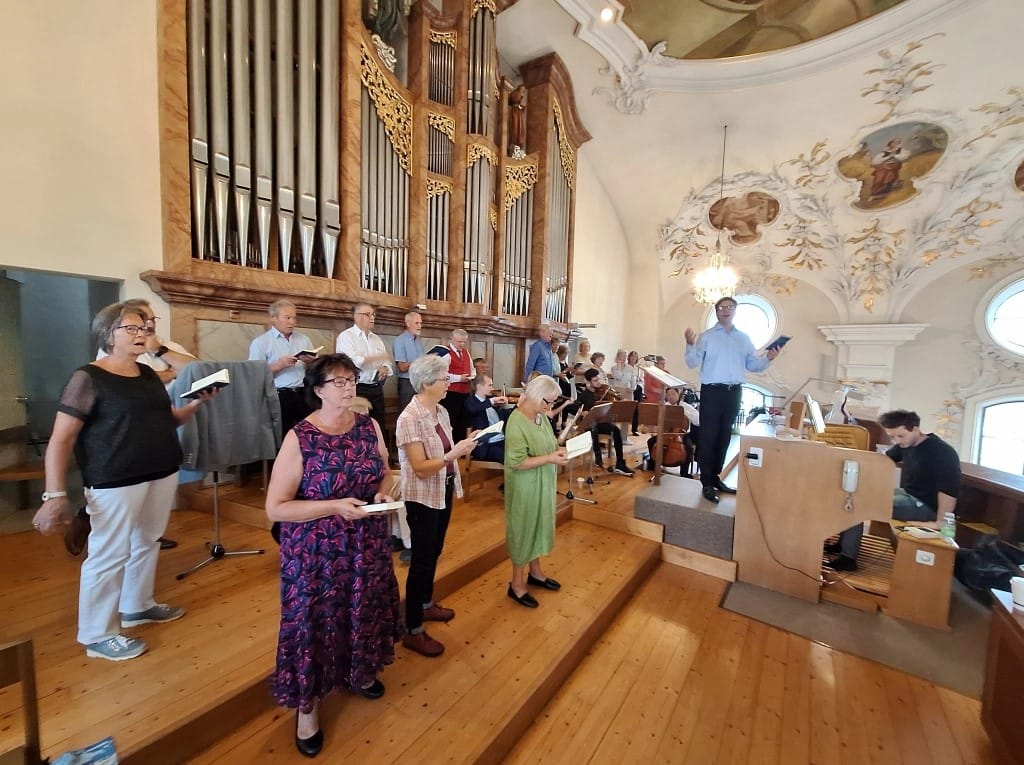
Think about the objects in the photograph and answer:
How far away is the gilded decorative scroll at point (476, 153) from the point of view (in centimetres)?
493

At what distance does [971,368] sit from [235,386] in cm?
1055

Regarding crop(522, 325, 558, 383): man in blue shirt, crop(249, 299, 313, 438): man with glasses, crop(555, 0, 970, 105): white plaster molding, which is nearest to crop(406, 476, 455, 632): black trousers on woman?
crop(249, 299, 313, 438): man with glasses

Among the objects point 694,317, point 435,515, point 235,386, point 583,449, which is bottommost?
point 435,515

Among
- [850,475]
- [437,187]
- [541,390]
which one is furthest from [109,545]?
[437,187]

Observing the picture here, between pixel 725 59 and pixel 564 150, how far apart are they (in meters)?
2.32

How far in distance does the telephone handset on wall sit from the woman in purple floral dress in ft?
9.86

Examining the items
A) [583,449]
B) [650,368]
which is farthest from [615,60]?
[583,449]

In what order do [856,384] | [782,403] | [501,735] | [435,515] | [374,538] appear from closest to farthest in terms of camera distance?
[374,538] → [501,735] → [435,515] → [856,384] → [782,403]

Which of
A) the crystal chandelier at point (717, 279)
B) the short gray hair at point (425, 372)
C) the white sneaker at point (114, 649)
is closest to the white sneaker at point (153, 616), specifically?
the white sneaker at point (114, 649)

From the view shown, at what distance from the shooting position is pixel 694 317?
981 centimetres

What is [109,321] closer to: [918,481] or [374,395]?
[374,395]

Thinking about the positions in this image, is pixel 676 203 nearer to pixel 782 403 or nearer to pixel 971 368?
pixel 782 403

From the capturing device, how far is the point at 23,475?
2635mm

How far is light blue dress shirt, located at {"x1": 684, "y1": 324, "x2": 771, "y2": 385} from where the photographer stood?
3.28 m
